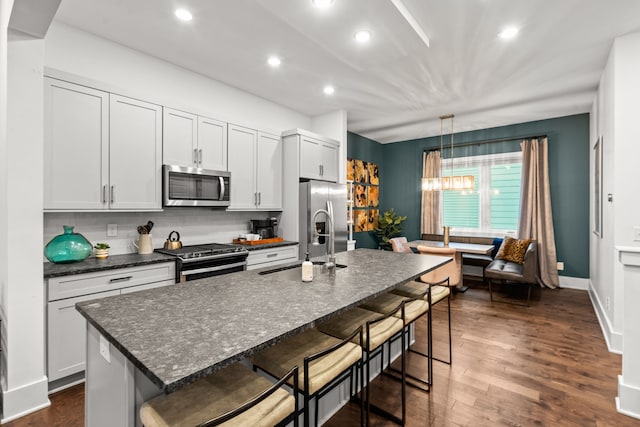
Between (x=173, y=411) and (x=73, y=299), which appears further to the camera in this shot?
(x=73, y=299)

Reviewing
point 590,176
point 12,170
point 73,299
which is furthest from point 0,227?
point 590,176

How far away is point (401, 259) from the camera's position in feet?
8.61

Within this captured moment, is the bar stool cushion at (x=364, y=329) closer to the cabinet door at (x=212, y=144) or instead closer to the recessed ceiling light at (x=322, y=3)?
the recessed ceiling light at (x=322, y=3)

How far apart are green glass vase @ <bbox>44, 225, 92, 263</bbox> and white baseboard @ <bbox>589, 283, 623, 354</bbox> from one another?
187 inches

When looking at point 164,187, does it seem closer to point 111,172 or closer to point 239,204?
point 111,172

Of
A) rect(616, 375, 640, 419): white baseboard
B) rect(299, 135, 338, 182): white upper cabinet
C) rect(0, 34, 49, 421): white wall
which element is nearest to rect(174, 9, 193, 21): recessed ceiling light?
rect(0, 34, 49, 421): white wall

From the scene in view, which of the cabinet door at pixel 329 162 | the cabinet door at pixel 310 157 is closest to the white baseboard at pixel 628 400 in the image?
the cabinet door at pixel 310 157

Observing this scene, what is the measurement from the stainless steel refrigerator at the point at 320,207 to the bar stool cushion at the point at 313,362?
94.0 inches

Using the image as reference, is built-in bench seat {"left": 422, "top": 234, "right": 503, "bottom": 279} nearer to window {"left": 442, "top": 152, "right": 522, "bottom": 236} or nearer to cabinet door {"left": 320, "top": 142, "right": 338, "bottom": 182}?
window {"left": 442, "top": 152, "right": 522, "bottom": 236}

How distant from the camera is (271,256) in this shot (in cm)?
386

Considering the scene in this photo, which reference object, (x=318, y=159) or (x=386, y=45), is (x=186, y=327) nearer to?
(x=386, y=45)

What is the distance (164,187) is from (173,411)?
2490 mm

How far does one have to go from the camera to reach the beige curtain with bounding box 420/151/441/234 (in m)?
6.30

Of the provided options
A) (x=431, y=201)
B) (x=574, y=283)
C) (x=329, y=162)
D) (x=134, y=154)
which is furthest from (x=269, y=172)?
(x=574, y=283)
